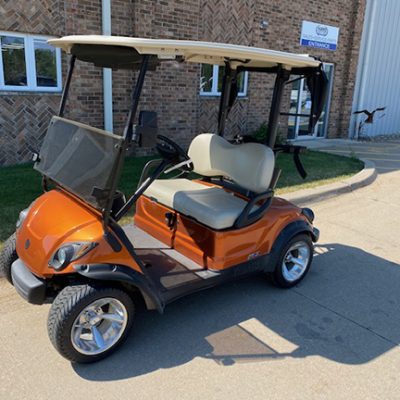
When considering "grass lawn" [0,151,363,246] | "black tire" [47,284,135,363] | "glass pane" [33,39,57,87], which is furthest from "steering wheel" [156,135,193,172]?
"glass pane" [33,39,57,87]

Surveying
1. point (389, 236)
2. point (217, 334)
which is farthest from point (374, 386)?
point (389, 236)

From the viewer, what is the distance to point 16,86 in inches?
268

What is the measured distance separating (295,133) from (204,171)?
27.4ft

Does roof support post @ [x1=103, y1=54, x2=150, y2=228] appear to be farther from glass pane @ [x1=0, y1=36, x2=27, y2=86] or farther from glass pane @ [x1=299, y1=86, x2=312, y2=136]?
→ glass pane @ [x1=299, y1=86, x2=312, y2=136]

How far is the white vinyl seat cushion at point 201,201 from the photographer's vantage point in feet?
10.4

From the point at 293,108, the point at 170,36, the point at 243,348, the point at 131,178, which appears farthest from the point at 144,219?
the point at 293,108

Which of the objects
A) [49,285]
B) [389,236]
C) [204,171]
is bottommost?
[389,236]

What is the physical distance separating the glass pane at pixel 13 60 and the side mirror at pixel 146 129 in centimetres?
527

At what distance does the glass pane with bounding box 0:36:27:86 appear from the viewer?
6.62 meters

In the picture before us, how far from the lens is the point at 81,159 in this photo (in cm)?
284

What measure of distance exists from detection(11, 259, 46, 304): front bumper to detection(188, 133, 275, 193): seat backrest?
181cm

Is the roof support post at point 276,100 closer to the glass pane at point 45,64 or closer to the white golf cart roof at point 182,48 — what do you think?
the white golf cart roof at point 182,48

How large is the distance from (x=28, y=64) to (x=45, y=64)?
12.1 inches

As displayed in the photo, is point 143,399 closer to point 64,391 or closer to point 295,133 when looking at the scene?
point 64,391
